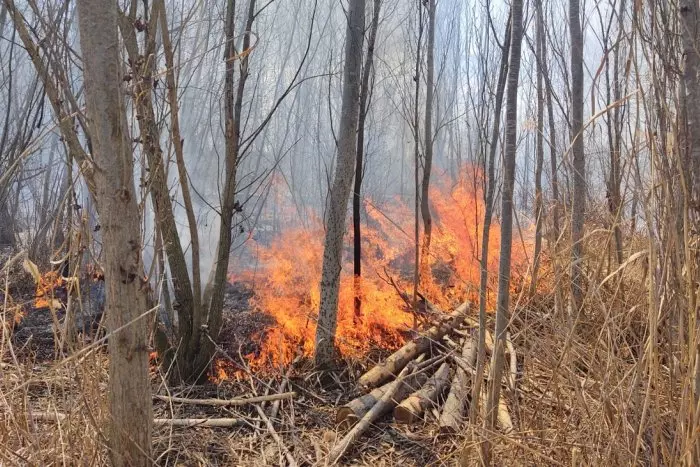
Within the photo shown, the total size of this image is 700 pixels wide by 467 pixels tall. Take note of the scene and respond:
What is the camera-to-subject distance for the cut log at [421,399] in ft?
10.8

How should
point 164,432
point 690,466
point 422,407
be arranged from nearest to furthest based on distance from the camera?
point 690,466 → point 164,432 → point 422,407

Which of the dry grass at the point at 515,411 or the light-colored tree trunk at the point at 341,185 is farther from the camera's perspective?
the light-colored tree trunk at the point at 341,185

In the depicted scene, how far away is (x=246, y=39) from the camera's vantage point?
402 cm

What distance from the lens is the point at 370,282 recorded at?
6.31 m

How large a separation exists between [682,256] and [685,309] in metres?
0.19

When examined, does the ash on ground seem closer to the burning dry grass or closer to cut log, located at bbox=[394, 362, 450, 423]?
the burning dry grass

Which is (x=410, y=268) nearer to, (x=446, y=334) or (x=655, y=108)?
(x=446, y=334)

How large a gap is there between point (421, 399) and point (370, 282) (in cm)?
294

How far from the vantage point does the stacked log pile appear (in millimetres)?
3080

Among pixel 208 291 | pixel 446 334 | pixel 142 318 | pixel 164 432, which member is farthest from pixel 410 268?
pixel 142 318

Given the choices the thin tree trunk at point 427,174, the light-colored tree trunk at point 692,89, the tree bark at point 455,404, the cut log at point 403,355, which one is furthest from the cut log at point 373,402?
the thin tree trunk at point 427,174

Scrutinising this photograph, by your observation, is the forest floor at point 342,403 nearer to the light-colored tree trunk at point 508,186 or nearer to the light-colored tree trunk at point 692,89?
the light-colored tree trunk at point 508,186

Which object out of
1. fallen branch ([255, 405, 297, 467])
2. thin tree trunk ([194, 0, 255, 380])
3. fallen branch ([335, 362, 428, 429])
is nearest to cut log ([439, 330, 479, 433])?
fallen branch ([335, 362, 428, 429])

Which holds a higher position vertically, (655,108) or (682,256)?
(655,108)
